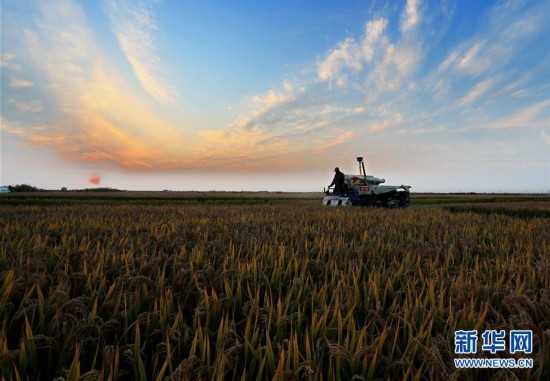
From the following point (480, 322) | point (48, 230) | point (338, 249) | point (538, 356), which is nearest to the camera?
point (538, 356)

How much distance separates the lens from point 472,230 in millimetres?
7289

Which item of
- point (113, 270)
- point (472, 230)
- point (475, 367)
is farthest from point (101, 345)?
point (472, 230)

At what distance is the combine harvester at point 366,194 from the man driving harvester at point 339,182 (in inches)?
4.4

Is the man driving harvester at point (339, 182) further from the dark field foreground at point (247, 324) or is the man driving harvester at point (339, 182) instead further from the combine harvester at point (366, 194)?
the dark field foreground at point (247, 324)

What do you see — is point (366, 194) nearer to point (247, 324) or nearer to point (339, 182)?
point (339, 182)

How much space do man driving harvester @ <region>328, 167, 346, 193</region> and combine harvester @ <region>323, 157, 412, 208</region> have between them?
11 cm

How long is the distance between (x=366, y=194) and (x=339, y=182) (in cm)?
220

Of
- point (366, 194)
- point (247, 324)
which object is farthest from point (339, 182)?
point (247, 324)

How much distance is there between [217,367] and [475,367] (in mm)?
1618

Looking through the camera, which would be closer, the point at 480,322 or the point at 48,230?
the point at 480,322

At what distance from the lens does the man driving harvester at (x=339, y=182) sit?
69.8 feet

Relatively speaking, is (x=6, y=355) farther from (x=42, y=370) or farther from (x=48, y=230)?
(x=48, y=230)

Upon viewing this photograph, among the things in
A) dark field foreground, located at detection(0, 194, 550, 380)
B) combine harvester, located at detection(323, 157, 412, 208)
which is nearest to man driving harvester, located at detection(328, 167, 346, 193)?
combine harvester, located at detection(323, 157, 412, 208)

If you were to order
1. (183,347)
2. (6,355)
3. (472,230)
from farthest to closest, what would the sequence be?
(472,230)
(183,347)
(6,355)
